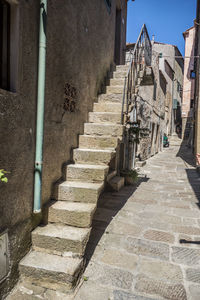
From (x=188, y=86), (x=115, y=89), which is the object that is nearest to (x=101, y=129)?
(x=115, y=89)

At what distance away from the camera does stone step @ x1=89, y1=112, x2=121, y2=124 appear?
15.7ft

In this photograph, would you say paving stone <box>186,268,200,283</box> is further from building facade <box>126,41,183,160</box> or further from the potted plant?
building facade <box>126,41,183,160</box>

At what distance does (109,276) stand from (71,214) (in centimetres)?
80

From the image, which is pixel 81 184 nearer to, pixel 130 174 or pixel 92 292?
pixel 92 292

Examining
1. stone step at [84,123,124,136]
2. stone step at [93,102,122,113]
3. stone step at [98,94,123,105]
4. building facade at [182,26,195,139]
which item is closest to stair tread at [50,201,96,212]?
stone step at [84,123,124,136]

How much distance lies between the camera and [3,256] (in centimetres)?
221

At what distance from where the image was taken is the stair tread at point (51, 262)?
231 centimetres

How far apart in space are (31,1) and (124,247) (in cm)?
315

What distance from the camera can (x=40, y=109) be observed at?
8.69ft

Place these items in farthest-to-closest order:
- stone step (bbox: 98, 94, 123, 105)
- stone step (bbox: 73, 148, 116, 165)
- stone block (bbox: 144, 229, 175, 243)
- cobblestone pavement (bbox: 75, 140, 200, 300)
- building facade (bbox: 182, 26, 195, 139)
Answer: building facade (bbox: 182, 26, 195, 139)
stone step (bbox: 98, 94, 123, 105)
stone step (bbox: 73, 148, 116, 165)
stone block (bbox: 144, 229, 175, 243)
cobblestone pavement (bbox: 75, 140, 200, 300)

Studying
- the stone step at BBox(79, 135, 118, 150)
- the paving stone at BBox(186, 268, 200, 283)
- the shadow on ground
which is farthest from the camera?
the stone step at BBox(79, 135, 118, 150)

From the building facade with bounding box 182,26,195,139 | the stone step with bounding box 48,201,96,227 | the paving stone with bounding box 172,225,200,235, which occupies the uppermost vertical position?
the building facade with bounding box 182,26,195,139

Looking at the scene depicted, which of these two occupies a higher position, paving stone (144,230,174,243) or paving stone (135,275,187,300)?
paving stone (144,230,174,243)

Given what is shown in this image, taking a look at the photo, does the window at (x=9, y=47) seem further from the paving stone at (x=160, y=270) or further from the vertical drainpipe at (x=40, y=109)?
the paving stone at (x=160, y=270)
